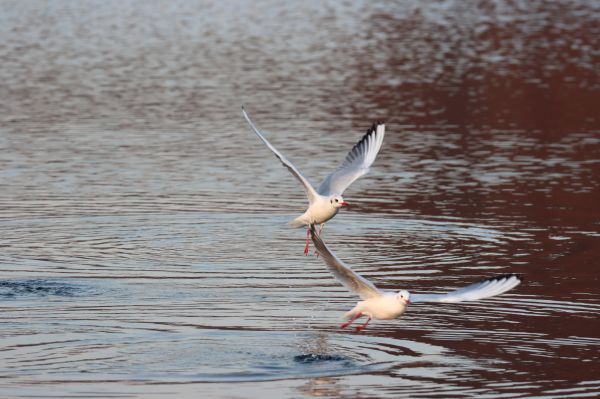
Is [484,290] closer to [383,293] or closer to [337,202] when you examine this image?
[383,293]

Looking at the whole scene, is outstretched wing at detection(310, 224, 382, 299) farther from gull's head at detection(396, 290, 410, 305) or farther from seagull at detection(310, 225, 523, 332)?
gull's head at detection(396, 290, 410, 305)

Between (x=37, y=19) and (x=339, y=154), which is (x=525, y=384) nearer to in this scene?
(x=339, y=154)

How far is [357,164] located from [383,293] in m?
3.52

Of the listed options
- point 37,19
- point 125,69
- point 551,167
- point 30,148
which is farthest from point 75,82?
point 37,19

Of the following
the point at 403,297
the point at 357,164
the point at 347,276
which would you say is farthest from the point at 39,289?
the point at 403,297

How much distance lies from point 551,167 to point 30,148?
9202 mm

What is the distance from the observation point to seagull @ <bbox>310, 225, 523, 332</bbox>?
12406 mm

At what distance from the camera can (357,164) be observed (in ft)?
54.4

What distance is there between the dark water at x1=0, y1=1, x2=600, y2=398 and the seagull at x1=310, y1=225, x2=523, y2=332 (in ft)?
1.48

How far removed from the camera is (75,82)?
117 ft

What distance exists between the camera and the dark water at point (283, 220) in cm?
1314

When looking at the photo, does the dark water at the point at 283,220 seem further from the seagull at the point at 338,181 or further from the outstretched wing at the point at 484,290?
the seagull at the point at 338,181

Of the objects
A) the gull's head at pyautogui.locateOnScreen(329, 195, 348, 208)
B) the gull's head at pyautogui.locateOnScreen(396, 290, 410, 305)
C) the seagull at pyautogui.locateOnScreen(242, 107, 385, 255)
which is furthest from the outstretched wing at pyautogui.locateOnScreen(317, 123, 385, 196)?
the gull's head at pyautogui.locateOnScreen(396, 290, 410, 305)

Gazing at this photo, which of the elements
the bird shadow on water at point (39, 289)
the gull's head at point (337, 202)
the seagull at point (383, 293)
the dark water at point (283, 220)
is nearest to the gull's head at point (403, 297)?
the seagull at point (383, 293)
